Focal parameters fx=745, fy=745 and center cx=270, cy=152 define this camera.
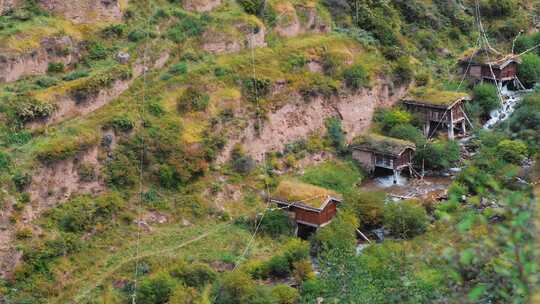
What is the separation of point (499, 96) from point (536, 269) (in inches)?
1262

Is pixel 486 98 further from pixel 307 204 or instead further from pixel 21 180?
pixel 21 180

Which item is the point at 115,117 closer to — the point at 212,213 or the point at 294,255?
the point at 212,213

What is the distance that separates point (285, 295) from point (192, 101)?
10.8 meters

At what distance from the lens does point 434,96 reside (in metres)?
36.9

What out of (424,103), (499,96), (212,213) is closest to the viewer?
(212,213)

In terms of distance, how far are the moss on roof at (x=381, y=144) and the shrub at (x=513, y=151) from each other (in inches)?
147

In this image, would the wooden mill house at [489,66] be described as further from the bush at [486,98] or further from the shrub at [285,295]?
the shrub at [285,295]

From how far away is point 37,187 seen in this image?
25297mm

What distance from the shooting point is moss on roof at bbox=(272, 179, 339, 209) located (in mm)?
27094

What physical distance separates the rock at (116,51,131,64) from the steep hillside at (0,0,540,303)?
5.3 inches

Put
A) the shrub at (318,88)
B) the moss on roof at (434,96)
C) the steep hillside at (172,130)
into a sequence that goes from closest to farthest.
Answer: the steep hillside at (172,130)
the shrub at (318,88)
the moss on roof at (434,96)

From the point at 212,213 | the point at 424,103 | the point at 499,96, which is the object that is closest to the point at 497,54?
the point at 499,96

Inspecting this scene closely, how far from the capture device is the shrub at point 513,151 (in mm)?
31562

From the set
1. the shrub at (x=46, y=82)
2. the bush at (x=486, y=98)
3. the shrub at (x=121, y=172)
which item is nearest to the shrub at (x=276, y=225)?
the shrub at (x=121, y=172)
